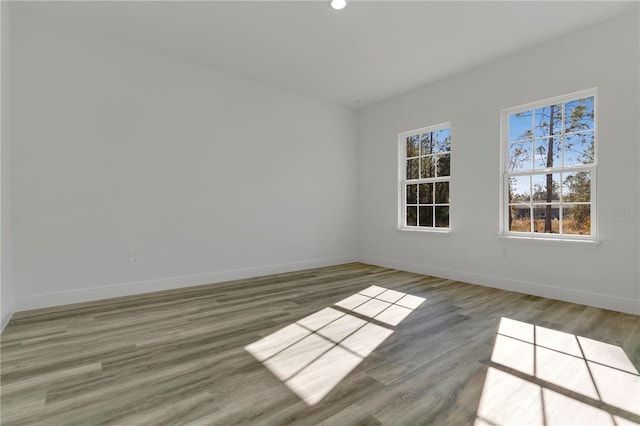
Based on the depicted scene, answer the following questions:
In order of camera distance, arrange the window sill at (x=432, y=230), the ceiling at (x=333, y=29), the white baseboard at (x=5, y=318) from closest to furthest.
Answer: the white baseboard at (x=5, y=318), the ceiling at (x=333, y=29), the window sill at (x=432, y=230)

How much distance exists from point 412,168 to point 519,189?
5.65ft

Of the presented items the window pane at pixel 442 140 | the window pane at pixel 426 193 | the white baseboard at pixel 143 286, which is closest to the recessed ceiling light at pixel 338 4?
the window pane at pixel 442 140

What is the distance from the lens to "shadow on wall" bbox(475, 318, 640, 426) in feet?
5.21

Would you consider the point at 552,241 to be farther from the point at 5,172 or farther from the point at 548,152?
the point at 5,172

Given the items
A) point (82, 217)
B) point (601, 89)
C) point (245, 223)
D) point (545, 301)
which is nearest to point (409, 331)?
point (545, 301)

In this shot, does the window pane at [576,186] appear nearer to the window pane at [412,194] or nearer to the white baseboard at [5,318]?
the window pane at [412,194]

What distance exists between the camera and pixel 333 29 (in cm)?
346

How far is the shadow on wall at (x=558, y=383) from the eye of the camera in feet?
5.21

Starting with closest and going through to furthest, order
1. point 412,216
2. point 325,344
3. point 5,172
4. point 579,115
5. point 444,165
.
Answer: point 325,344 < point 5,172 < point 579,115 < point 444,165 < point 412,216

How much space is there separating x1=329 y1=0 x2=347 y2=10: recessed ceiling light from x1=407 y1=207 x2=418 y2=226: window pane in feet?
10.6

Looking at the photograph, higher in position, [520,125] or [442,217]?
[520,125]

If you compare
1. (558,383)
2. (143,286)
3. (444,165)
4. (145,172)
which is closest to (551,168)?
(444,165)

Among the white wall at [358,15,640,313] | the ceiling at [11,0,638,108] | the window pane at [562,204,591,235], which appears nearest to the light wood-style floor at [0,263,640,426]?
the white wall at [358,15,640,313]

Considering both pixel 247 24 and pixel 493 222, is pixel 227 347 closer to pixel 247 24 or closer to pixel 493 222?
pixel 247 24
